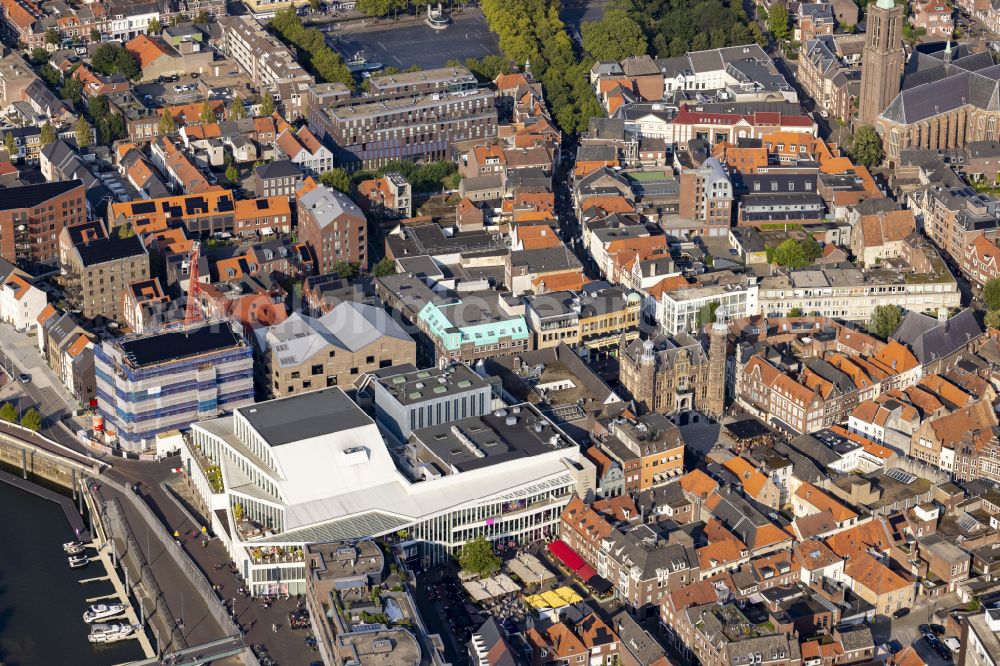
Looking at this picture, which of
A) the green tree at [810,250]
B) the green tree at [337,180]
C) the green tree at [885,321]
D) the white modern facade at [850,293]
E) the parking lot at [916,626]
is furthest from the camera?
the green tree at [337,180]

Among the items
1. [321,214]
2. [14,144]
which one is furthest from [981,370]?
[14,144]

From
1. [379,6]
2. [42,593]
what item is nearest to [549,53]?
[379,6]

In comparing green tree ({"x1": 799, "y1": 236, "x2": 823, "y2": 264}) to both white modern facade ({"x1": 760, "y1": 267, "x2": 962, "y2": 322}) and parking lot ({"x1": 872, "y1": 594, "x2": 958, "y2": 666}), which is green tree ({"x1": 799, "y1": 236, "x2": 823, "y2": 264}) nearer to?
white modern facade ({"x1": 760, "y1": 267, "x2": 962, "y2": 322})

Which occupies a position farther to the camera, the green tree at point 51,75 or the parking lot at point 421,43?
the parking lot at point 421,43

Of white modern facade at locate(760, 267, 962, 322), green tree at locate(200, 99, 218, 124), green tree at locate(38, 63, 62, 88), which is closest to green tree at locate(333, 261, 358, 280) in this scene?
green tree at locate(200, 99, 218, 124)

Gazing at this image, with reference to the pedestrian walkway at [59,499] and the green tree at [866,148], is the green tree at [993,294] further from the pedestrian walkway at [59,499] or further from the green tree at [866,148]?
the pedestrian walkway at [59,499]

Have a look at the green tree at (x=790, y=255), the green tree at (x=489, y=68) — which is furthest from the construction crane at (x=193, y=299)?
the green tree at (x=489, y=68)

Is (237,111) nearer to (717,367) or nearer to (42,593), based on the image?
(717,367)

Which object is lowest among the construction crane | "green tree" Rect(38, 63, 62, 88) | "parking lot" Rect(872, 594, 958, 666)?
"parking lot" Rect(872, 594, 958, 666)
